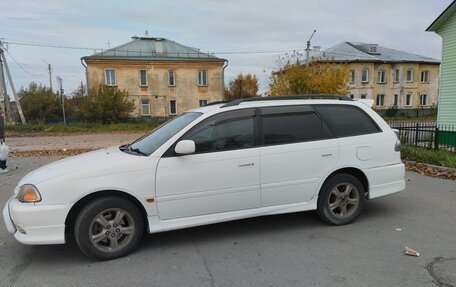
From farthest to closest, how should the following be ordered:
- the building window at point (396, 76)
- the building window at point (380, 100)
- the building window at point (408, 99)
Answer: the building window at point (408, 99), the building window at point (380, 100), the building window at point (396, 76)

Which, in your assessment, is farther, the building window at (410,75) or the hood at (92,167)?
the building window at (410,75)

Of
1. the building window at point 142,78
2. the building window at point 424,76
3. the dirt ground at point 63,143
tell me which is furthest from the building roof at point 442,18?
the building window at point 424,76

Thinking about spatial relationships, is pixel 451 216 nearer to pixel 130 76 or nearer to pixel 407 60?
pixel 130 76

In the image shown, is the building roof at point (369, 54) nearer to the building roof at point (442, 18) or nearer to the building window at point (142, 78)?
the building window at point (142, 78)

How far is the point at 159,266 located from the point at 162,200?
71cm

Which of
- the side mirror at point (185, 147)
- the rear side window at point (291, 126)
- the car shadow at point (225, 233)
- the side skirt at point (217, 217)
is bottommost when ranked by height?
the car shadow at point (225, 233)

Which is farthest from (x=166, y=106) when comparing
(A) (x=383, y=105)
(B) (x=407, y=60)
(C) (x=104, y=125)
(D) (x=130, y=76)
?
(B) (x=407, y=60)

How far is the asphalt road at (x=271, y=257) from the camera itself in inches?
136

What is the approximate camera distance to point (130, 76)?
130ft

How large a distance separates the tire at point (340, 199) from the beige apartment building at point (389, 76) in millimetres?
42992

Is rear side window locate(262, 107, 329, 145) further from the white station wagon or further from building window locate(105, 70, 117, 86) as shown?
building window locate(105, 70, 117, 86)

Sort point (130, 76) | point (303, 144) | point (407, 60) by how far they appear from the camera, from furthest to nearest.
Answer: point (407, 60), point (130, 76), point (303, 144)

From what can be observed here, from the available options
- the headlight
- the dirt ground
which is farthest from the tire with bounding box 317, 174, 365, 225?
the dirt ground

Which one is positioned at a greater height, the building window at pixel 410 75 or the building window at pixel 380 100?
the building window at pixel 410 75
